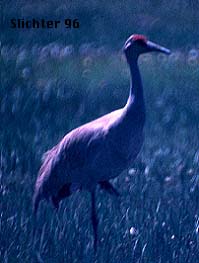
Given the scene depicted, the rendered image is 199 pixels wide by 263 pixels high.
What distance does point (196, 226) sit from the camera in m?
5.57

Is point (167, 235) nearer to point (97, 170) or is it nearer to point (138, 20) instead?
point (97, 170)

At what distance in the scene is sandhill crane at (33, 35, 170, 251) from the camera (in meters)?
5.44

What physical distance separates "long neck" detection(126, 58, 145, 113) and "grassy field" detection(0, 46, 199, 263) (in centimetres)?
6

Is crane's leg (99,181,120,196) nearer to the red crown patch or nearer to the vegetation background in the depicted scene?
the vegetation background

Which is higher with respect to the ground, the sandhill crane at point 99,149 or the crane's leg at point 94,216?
the sandhill crane at point 99,149

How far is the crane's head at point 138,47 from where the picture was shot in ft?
17.9

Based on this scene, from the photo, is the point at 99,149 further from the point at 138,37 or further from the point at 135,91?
the point at 138,37

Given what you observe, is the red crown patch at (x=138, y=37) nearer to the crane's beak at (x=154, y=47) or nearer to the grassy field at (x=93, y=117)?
the crane's beak at (x=154, y=47)

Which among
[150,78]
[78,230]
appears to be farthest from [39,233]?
[150,78]

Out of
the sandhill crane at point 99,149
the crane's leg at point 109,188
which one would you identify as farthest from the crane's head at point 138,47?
the crane's leg at point 109,188

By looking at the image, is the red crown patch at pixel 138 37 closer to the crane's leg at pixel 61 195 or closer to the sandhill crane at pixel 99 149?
the sandhill crane at pixel 99 149

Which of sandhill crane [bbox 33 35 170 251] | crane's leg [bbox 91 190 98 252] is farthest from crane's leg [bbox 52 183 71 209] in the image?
crane's leg [bbox 91 190 98 252]

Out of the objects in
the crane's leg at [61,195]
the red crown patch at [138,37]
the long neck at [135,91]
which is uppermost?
the red crown patch at [138,37]

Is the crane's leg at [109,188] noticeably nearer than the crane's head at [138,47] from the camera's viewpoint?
No
